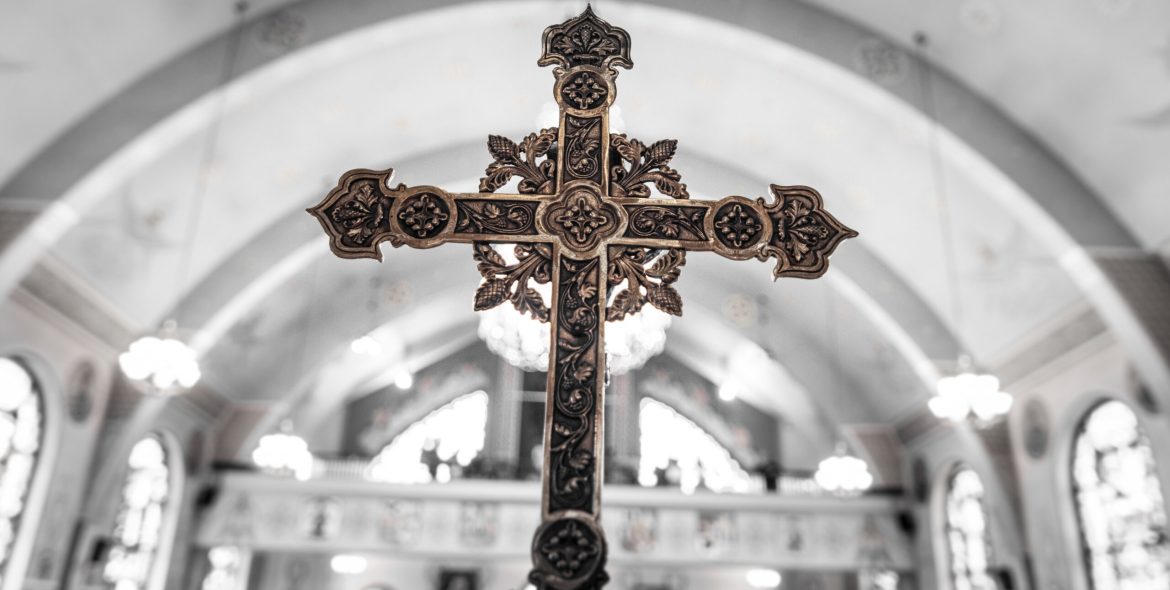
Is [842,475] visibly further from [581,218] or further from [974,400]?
[581,218]

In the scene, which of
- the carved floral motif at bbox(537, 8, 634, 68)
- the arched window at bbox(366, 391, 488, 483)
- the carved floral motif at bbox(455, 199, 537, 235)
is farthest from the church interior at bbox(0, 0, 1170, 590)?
the arched window at bbox(366, 391, 488, 483)

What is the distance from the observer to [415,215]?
327 centimetres

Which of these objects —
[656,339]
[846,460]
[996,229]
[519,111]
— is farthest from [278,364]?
[996,229]

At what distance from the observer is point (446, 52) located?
394 inches

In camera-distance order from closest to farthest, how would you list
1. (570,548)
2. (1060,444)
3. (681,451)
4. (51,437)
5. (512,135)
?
(570,548) < (51,437) < (1060,444) < (512,135) < (681,451)

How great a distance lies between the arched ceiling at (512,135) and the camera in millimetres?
8359

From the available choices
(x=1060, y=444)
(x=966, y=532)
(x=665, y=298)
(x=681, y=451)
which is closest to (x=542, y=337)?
(x=665, y=298)

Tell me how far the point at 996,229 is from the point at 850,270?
88.1 inches

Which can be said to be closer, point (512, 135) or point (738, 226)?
point (738, 226)

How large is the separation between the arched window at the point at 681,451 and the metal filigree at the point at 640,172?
576 inches

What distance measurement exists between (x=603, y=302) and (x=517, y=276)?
328 millimetres

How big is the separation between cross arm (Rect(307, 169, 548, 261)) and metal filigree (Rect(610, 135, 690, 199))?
324 millimetres

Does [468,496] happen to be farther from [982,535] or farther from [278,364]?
[982,535]

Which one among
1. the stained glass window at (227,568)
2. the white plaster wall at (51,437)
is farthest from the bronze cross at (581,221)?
the stained glass window at (227,568)
